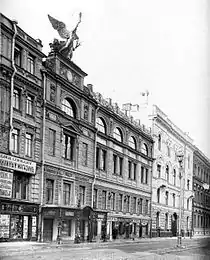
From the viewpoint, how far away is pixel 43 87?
187 inches

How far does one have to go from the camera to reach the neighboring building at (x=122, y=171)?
5641mm

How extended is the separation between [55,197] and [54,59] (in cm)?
145

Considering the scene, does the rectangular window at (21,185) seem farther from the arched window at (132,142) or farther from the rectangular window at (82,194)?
the arched window at (132,142)

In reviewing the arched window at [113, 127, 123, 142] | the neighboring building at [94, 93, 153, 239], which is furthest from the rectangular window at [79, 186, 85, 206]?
the arched window at [113, 127, 123, 142]

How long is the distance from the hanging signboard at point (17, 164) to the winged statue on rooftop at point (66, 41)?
1.05 m

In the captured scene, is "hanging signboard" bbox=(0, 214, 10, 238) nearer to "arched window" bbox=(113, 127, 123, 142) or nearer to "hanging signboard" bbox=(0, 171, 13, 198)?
"hanging signboard" bbox=(0, 171, 13, 198)

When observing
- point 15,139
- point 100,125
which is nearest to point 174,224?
point 100,125

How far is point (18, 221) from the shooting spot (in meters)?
4.95

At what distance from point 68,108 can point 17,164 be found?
895 millimetres

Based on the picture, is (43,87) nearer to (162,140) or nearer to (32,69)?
(32,69)

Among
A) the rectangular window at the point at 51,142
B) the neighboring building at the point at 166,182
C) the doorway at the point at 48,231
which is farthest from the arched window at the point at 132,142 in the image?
the doorway at the point at 48,231

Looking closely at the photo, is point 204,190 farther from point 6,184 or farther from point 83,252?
point 6,184

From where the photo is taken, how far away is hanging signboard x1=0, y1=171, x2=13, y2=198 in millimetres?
3938

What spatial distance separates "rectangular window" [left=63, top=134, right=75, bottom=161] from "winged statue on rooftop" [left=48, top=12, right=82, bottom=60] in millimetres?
1056
